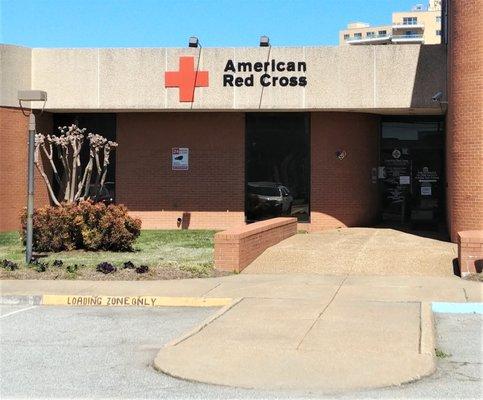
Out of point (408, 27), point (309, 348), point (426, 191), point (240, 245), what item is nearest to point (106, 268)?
point (240, 245)

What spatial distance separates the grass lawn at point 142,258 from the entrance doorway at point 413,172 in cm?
641

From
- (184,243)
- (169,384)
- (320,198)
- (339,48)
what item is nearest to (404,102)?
(339,48)

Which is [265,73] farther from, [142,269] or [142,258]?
[142,269]

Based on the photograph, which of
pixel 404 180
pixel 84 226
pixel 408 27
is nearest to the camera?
pixel 84 226

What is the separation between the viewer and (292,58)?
1881 cm

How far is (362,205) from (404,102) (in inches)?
137

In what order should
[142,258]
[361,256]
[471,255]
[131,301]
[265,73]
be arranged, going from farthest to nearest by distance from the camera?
[265,73] < [142,258] < [361,256] < [471,255] < [131,301]

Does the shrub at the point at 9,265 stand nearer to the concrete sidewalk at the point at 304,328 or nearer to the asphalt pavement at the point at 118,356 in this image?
the concrete sidewalk at the point at 304,328

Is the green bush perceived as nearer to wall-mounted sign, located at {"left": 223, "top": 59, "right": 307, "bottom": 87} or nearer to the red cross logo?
the red cross logo

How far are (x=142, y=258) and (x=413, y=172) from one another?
10.3 m

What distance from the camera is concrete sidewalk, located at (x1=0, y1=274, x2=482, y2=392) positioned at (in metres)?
5.91

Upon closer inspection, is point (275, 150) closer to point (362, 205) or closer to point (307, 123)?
point (307, 123)

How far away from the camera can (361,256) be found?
13656mm

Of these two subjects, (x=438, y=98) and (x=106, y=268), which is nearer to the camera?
(x=106, y=268)
